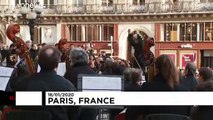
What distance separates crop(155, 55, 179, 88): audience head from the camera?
19.6ft

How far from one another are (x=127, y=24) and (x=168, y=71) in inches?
1333

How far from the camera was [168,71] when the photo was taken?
19.6 feet

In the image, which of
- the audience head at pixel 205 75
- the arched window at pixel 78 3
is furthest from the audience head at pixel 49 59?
the arched window at pixel 78 3

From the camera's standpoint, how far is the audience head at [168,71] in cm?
596

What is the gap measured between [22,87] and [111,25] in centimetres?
3448

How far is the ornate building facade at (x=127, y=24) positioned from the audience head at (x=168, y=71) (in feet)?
99.5

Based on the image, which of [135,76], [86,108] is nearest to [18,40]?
[135,76]

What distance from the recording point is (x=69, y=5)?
4134cm

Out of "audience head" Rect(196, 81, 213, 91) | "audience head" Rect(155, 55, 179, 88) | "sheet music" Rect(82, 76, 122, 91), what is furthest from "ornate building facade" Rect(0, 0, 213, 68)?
A: "audience head" Rect(155, 55, 179, 88)

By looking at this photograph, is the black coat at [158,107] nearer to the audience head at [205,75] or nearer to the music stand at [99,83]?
the music stand at [99,83]

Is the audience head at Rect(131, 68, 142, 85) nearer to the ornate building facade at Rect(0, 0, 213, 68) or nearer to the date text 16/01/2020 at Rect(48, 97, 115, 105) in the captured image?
the date text 16/01/2020 at Rect(48, 97, 115, 105)

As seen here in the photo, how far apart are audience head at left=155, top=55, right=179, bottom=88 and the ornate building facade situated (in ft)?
99.5

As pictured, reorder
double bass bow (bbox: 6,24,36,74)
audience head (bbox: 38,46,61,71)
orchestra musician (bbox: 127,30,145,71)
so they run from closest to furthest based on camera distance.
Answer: audience head (bbox: 38,46,61,71) < double bass bow (bbox: 6,24,36,74) < orchestra musician (bbox: 127,30,145,71)

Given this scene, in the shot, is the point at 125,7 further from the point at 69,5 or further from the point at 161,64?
the point at 161,64
